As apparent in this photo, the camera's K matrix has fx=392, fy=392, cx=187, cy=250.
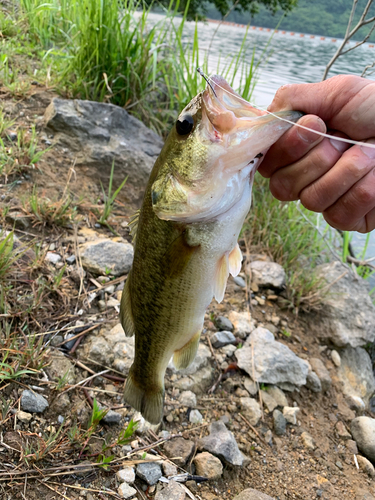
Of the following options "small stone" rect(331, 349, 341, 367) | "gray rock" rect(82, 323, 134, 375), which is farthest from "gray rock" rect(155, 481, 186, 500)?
"small stone" rect(331, 349, 341, 367)

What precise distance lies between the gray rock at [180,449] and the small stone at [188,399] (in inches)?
9.9

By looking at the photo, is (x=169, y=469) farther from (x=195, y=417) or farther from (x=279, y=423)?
(x=279, y=423)

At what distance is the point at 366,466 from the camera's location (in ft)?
8.82

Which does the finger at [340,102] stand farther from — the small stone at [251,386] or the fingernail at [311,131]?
the small stone at [251,386]

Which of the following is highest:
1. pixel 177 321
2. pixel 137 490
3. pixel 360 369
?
pixel 177 321

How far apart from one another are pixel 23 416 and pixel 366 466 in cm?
227

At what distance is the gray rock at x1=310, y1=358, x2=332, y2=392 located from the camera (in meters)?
3.19

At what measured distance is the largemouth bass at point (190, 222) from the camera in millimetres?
1389

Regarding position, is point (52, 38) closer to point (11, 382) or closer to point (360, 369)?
point (11, 382)

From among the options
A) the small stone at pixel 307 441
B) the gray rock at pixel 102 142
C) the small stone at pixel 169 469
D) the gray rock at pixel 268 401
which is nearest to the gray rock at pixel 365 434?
the small stone at pixel 307 441

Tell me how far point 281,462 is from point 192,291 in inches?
59.1

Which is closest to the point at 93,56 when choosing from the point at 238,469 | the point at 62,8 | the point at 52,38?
the point at 62,8

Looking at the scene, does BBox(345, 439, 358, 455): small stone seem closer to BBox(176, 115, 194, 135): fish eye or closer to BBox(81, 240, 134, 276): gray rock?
BBox(81, 240, 134, 276): gray rock

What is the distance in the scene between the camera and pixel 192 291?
1686mm
